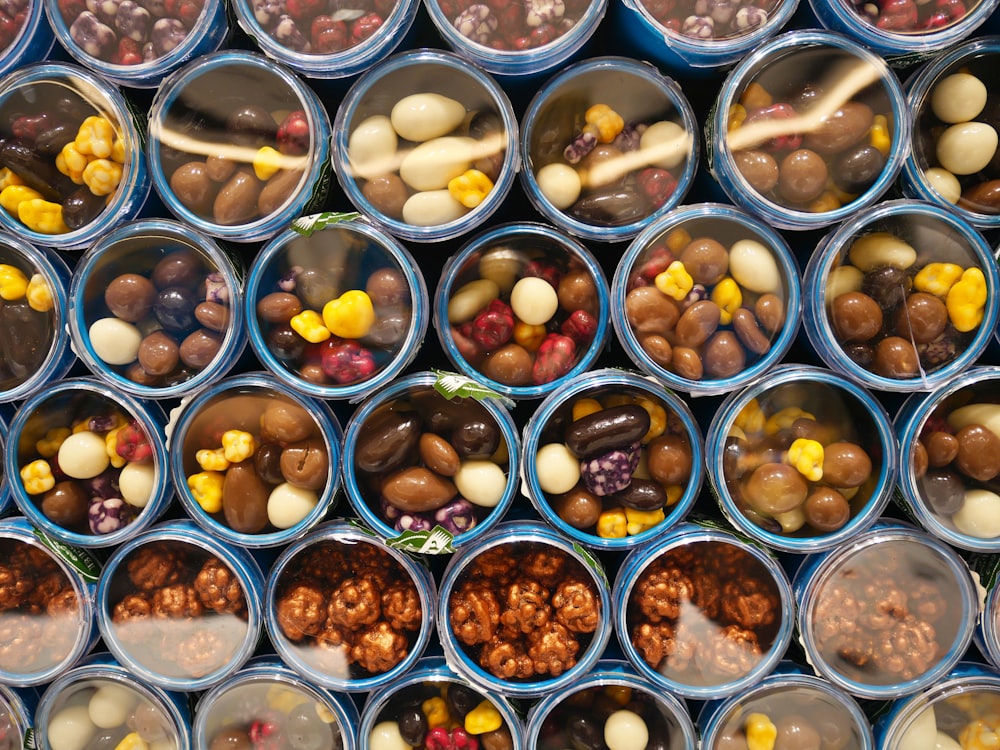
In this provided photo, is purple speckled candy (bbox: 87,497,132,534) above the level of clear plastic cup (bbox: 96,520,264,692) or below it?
above

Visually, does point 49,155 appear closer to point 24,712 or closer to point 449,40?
point 449,40

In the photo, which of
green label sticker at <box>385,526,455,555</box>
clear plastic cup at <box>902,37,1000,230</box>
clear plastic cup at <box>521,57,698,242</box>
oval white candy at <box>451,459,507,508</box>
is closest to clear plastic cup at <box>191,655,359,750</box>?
green label sticker at <box>385,526,455,555</box>

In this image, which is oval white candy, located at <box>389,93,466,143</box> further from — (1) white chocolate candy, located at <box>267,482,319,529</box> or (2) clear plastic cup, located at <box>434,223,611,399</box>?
(1) white chocolate candy, located at <box>267,482,319,529</box>

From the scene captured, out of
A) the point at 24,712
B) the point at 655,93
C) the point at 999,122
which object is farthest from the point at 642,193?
the point at 24,712

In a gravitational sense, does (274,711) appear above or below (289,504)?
below

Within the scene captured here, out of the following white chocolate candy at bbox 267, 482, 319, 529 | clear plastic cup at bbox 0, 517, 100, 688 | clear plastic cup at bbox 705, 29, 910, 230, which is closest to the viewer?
clear plastic cup at bbox 705, 29, 910, 230

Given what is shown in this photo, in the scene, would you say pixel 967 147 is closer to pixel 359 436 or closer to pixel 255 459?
pixel 359 436

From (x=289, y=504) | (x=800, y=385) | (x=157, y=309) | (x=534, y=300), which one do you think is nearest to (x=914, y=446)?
(x=800, y=385)
